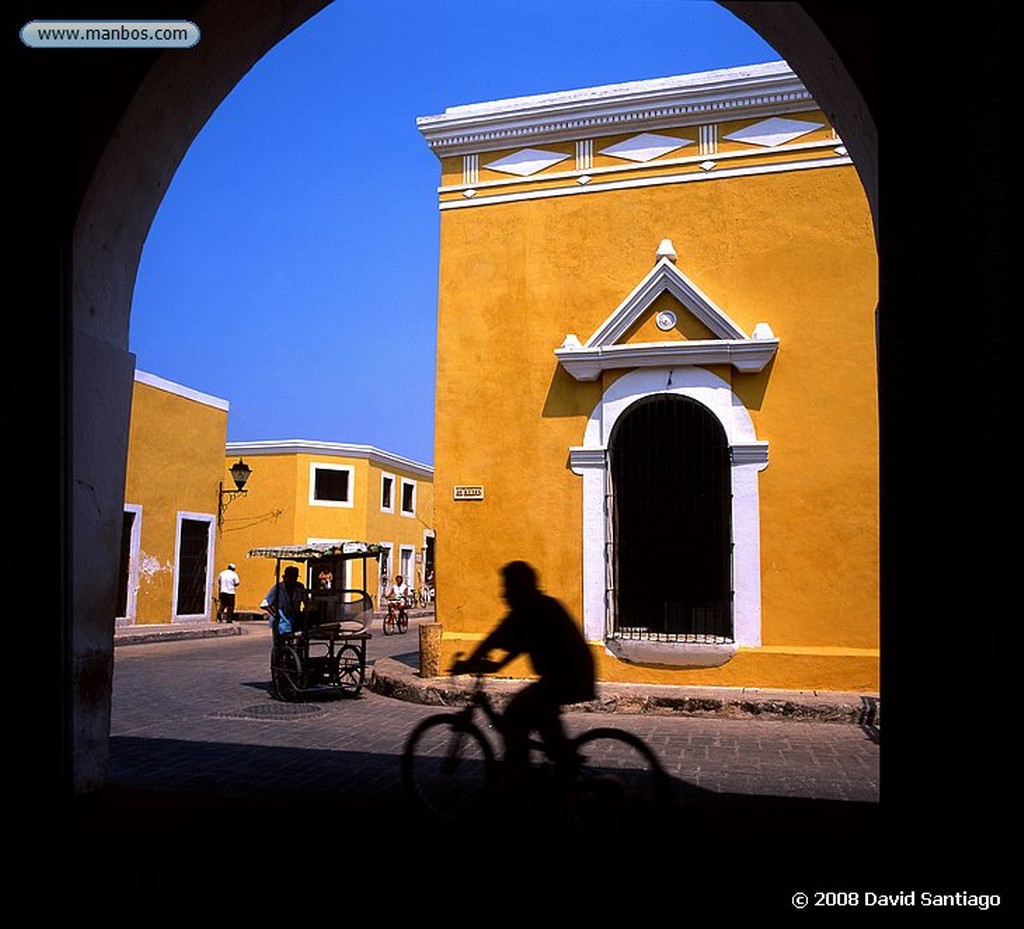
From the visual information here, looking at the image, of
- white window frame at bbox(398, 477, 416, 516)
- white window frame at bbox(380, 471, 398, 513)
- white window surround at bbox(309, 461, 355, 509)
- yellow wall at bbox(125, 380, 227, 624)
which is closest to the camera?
yellow wall at bbox(125, 380, 227, 624)

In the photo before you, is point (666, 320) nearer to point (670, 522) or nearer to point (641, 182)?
point (641, 182)

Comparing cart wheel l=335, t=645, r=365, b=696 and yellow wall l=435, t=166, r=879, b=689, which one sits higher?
yellow wall l=435, t=166, r=879, b=689

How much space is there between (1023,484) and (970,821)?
2.83 feet

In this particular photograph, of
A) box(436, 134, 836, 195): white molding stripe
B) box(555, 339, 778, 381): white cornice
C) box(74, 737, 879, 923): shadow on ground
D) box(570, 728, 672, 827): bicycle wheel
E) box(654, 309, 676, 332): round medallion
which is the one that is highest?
box(436, 134, 836, 195): white molding stripe

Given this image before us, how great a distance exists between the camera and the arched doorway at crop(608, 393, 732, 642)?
1032cm

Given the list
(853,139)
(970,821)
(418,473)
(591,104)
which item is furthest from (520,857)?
(418,473)

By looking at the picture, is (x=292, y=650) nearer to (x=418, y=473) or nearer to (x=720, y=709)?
(x=720, y=709)

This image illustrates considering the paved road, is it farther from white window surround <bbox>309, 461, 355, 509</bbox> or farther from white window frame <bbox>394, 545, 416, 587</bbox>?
white window frame <bbox>394, 545, 416, 587</bbox>

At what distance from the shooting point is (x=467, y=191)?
1113 cm

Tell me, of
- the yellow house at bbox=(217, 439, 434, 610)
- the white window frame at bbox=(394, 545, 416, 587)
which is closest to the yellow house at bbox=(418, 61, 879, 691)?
the yellow house at bbox=(217, 439, 434, 610)

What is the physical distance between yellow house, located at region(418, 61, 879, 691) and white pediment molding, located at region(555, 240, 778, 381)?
24mm

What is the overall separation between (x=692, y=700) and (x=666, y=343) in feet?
12.3

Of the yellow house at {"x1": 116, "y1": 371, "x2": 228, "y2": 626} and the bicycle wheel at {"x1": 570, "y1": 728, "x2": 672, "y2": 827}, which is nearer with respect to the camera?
the bicycle wheel at {"x1": 570, "y1": 728, "x2": 672, "y2": 827}

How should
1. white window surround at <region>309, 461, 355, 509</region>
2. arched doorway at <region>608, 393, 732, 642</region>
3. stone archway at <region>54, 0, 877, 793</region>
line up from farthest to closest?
white window surround at <region>309, 461, 355, 509</region>
arched doorway at <region>608, 393, 732, 642</region>
stone archway at <region>54, 0, 877, 793</region>
